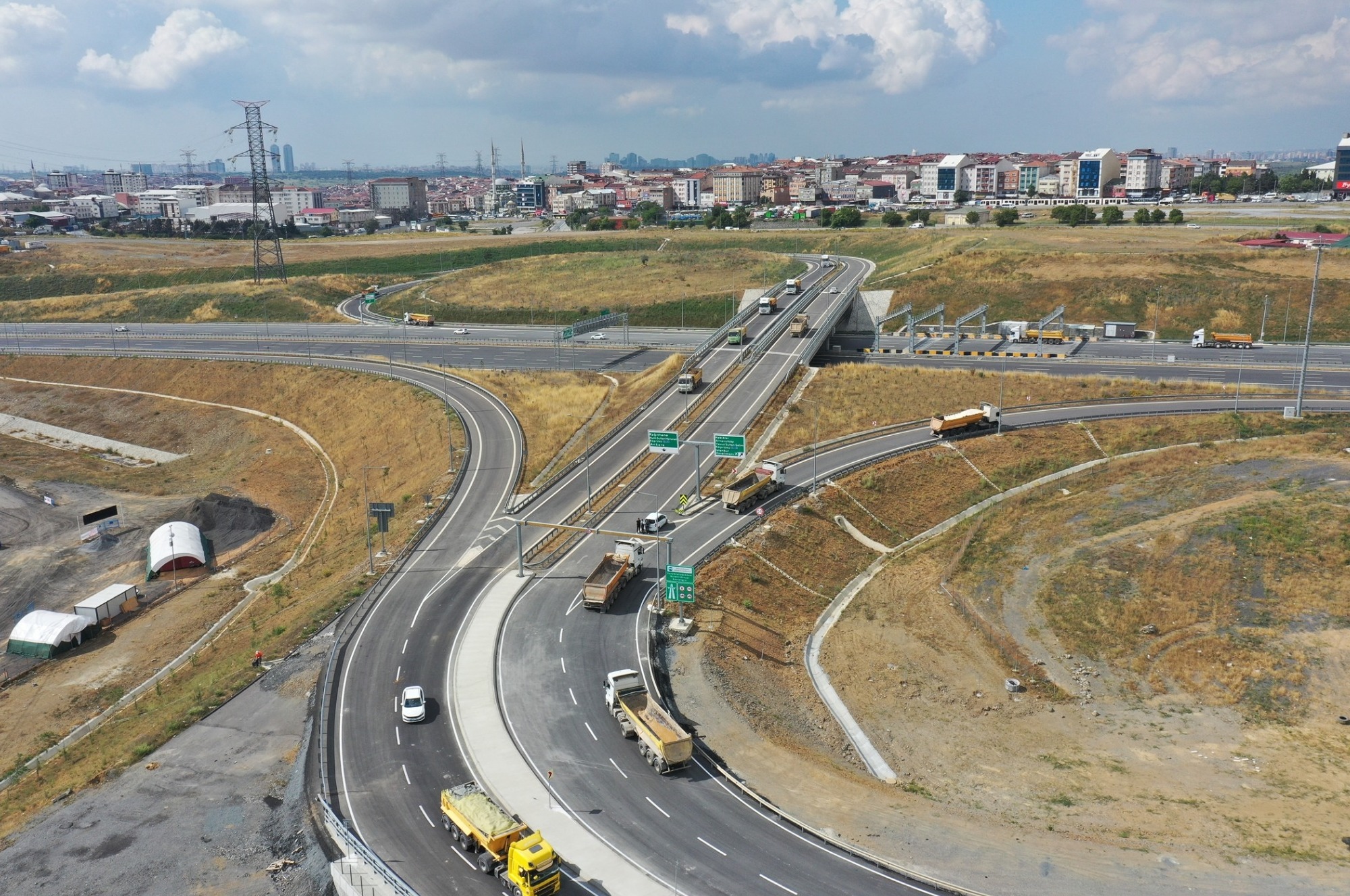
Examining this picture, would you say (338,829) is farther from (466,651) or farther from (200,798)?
(466,651)

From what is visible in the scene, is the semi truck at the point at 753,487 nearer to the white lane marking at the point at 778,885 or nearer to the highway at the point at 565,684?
the highway at the point at 565,684

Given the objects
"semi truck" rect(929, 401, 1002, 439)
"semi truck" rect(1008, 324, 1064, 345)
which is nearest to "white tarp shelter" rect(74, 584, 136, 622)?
"semi truck" rect(929, 401, 1002, 439)

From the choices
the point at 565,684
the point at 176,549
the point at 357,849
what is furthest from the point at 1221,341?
the point at 176,549

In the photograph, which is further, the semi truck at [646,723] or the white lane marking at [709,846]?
the semi truck at [646,723]

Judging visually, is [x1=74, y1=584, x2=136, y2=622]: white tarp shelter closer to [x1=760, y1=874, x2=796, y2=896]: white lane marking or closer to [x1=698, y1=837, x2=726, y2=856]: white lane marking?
Result: [x1=698, y1=837, x2=726, y2=856]: white lane marking

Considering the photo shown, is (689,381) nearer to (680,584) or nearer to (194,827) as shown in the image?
(680,584)

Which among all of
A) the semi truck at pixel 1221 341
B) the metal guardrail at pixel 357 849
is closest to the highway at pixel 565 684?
the metal guardrail at pixel 357 849
